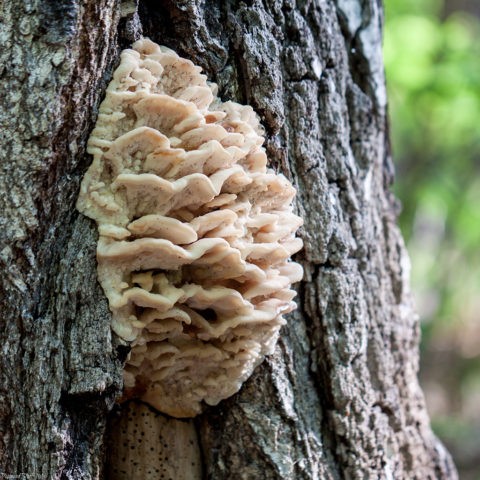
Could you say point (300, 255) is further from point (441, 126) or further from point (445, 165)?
point (445, 165)

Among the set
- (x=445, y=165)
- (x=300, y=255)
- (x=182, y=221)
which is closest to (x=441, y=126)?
(x=445, y=165)

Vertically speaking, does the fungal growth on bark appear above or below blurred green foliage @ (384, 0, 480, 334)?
below

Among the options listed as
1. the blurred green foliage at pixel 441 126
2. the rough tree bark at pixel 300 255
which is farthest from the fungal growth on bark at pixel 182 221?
the blurred green foliage at pixel 441 126

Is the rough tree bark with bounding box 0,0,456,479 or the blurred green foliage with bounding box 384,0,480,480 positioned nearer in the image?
the rough tree bark with bounding box 0,0,456,479

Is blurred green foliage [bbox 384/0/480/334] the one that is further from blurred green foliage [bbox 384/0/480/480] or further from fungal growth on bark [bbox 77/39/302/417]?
fungal growth on bark [bbox 77/39/302/417]

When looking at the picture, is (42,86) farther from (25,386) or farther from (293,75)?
(293,75)

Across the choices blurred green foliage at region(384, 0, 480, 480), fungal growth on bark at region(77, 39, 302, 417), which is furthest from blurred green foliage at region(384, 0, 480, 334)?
fungal growth on bark at region(77, 39, 302, 417)

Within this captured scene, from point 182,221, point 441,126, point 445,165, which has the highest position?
point 441,126
